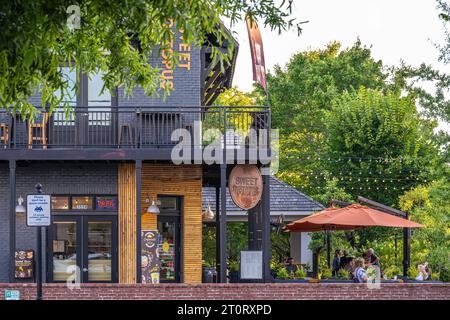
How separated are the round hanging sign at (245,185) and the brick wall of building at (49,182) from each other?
9.27 feet

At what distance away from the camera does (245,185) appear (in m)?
22.7

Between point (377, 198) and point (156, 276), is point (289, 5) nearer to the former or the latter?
point (156, 276)

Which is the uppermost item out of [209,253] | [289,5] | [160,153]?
[289,5]

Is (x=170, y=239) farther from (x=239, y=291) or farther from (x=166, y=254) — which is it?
(x=239, y=291)

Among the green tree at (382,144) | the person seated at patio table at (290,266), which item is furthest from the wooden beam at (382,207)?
the green tree at (382,144)

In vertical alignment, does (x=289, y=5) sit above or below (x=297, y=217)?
above

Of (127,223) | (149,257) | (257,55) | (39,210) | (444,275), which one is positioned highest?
(257,55)

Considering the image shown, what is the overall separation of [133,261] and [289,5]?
1122cm

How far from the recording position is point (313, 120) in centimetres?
5059

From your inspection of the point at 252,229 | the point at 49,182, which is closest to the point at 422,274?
the point at 252,229

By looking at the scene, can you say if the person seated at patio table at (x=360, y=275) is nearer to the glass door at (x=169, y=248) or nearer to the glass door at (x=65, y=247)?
the glass door at (x=169, y=248)

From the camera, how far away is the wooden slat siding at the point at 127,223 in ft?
76.7

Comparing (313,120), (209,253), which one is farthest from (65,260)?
(313,120)

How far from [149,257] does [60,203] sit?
2.40 metres
